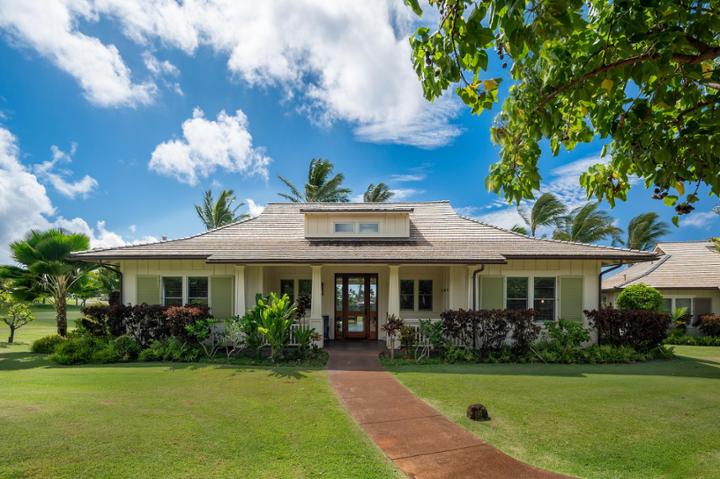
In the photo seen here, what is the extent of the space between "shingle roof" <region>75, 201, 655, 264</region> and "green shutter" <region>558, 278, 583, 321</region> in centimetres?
103

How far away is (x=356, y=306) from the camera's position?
13.7m

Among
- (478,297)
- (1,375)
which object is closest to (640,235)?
(478,297)

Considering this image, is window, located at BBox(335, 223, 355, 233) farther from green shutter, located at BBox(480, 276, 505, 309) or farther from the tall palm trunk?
the tall palm trunk

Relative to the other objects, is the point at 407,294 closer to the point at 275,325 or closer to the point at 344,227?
the point at 344,227

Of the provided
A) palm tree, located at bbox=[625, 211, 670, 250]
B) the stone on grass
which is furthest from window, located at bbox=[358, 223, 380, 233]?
palm tree, located at bbox=[625, 211, 670, 250]

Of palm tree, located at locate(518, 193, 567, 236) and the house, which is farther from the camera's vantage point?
palm tree, located at locate(518, 193, 567, 236)

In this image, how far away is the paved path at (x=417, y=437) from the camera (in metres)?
4.05

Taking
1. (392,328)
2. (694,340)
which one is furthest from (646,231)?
A: (392,328)

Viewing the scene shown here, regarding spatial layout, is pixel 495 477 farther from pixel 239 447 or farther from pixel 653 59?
pixel 653 59

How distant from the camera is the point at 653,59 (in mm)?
2910

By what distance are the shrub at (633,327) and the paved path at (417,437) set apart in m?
7.61

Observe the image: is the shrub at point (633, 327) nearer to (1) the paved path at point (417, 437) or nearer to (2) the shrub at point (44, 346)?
(1) the paved path at point (417, 437)

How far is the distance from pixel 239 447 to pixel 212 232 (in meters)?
11.1

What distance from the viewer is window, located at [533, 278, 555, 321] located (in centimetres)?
1187
